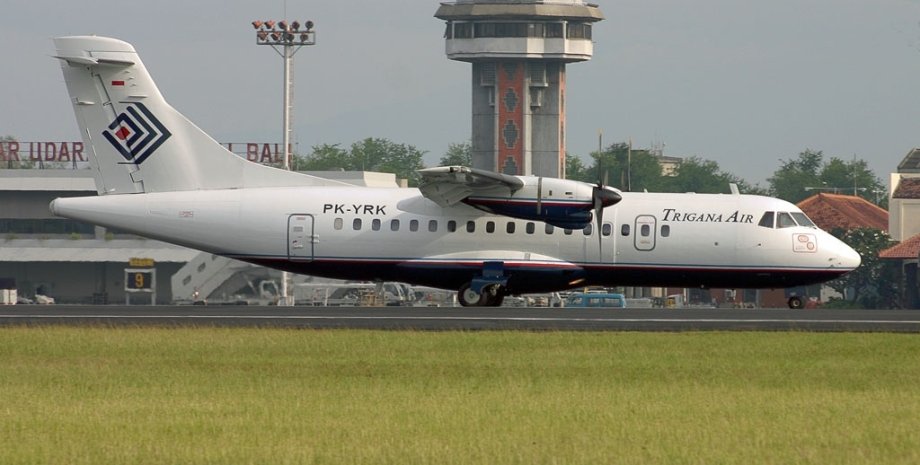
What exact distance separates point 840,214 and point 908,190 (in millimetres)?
6936

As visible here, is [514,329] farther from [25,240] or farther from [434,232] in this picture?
[25,240]

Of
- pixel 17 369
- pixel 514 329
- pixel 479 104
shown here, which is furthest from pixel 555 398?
pixel 479 104

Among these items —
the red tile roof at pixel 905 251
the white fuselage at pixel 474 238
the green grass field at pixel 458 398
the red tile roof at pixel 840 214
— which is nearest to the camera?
the green grass field at pixel 458 398

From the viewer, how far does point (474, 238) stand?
37438 millimetres

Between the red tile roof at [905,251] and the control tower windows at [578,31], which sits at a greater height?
the control tower windows at [578,31]

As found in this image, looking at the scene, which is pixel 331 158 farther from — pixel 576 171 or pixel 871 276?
pixel 871 276

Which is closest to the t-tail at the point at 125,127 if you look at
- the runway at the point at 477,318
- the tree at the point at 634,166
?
the runway at the point at 477,318

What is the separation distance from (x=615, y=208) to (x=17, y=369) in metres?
19.0

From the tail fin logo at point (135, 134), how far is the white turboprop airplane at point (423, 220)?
37 mm

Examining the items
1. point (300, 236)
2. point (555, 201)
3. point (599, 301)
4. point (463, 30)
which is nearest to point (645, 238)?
point (555, 201)

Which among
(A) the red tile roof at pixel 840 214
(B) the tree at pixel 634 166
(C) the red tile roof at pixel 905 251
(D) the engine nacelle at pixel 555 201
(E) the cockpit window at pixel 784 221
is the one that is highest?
(B) the tree at pixel 634 166

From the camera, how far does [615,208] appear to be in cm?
3716

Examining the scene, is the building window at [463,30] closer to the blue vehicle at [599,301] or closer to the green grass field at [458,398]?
the blue vehicle at [599,301]

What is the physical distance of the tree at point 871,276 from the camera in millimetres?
76312
